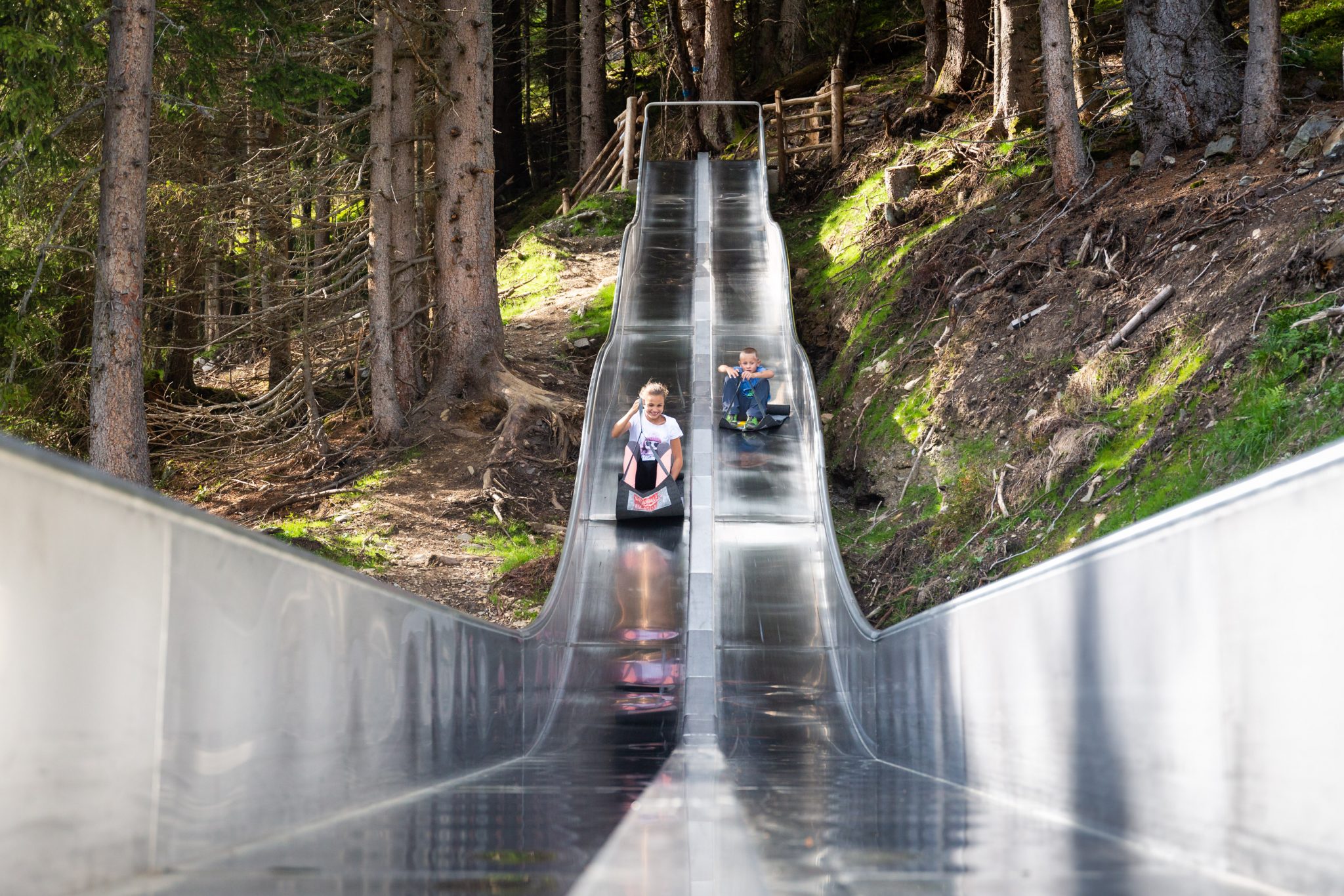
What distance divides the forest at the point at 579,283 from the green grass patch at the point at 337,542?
0.16ft

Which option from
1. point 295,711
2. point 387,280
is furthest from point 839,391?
point 295,711

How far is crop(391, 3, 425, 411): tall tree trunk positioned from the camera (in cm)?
1408

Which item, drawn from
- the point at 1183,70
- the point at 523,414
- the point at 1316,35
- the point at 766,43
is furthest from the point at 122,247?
the point at 766,43

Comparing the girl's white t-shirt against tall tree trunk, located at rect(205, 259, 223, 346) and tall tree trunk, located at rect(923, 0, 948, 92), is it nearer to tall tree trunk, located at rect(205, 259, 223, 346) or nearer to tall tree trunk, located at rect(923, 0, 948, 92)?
tall tree trunk, located at rect(205, 259, 223, 346)

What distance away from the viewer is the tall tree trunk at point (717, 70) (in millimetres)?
23500

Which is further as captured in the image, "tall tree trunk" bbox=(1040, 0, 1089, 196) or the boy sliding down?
the boy sliding down

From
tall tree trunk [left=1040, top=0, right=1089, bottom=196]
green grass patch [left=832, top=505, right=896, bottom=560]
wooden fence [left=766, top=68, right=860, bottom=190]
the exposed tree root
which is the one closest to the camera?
green grass patch [left=832, top=505, right=896, bottom=560]

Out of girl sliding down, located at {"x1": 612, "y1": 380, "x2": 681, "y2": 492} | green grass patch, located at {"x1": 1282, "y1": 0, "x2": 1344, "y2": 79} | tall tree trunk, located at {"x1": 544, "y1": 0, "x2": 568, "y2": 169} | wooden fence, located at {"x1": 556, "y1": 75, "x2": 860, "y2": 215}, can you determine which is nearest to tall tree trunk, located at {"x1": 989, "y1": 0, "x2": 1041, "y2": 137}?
green grass patch, located at {"x1": 1282, "y1": 0, "x2": 1344, "y2": 79}

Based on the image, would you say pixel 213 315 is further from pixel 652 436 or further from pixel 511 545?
pixel 652 436

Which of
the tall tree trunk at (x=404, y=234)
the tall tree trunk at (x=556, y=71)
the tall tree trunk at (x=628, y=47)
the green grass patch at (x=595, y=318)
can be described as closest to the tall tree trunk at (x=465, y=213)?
the tall tree trunk at (x=404, y=234)

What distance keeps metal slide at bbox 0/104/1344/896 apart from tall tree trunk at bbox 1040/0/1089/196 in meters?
7.65

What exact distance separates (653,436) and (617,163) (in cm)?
1411

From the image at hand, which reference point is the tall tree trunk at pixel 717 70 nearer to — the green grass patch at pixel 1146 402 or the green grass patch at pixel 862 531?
the green grass patch at pixel 862 531

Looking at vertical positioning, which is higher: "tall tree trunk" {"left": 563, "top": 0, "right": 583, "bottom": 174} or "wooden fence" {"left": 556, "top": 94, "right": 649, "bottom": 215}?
"tall tree trunk" {"left": 563, "top": 0, "right": 583, "bottom": 174}
